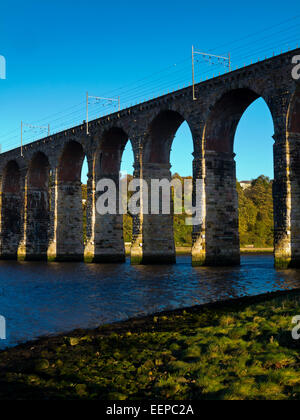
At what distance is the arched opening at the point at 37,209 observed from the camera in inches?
2189

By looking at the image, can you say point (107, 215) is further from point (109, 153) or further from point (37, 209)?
point (37, 209)

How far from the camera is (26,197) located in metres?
56.2

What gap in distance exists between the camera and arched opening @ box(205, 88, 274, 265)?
109ft

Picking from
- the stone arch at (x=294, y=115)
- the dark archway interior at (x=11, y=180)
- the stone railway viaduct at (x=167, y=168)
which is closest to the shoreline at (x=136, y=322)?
the stone railway viaduct at (x=167, y=168)

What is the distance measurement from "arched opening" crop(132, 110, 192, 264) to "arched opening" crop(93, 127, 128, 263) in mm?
5818

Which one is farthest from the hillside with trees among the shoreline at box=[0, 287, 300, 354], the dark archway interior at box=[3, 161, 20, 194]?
the shoreline at box=[0, 287, 300, 354]

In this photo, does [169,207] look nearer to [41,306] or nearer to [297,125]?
[297,125]

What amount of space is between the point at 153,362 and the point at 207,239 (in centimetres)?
2529

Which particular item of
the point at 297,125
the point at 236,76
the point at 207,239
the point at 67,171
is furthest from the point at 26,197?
the point at 297,125

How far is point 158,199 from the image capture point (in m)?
39.8

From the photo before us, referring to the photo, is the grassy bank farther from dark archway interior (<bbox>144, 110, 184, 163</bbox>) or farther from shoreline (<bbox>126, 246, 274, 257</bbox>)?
shoreline (<bbox>126, 246, 274, 257</bbox>)

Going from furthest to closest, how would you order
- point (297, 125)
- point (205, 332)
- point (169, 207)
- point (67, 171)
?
point (67, 171) → point (169, 207) → point (297, 125) → point (205, 332)

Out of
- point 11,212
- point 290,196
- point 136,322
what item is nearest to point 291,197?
point 290,196
